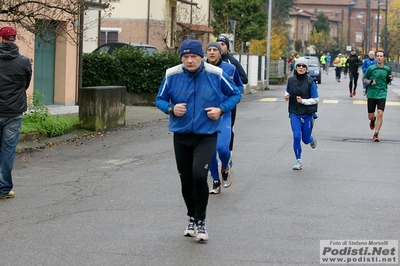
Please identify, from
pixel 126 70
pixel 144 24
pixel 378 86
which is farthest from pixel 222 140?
pixel 144 24

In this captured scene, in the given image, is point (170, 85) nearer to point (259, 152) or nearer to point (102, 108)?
point (259, 152)

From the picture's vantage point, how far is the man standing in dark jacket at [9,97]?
9398mm

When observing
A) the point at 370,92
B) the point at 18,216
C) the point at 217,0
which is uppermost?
the point at 217,0

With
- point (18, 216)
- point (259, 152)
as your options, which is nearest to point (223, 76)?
point (18, 216)

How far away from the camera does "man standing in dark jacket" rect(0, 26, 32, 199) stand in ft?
30.8

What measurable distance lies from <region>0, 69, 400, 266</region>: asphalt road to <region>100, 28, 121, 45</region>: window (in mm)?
28965

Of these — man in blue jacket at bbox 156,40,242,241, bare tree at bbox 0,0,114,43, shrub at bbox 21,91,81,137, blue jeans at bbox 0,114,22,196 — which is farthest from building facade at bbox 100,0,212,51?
man in blue jacket at bbox 156,40,242,241

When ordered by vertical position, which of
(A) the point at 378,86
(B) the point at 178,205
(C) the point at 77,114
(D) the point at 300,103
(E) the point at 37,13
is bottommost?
(B) the point at 178,205

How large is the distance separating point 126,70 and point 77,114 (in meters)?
5.85

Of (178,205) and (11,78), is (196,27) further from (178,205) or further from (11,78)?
(178,205)

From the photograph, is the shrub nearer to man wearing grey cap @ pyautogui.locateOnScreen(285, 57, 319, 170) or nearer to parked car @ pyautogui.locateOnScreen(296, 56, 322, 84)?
man wearing grey cap @ pyautogui.locateOnScreen(285, 57, 319, 170)

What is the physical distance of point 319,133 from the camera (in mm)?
17953

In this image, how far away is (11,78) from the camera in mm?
9453

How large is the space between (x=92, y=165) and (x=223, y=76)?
5505 mm
